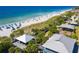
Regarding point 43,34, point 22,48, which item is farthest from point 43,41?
point 22,48

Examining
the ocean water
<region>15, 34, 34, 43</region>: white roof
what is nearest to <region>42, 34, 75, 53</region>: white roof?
<region>15, 34, 34, 43</region>: white roof

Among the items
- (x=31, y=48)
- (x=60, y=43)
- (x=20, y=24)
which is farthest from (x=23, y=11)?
(x=60, y=43)

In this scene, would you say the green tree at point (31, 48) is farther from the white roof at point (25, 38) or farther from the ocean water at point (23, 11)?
the ocean water at point (23, 11)

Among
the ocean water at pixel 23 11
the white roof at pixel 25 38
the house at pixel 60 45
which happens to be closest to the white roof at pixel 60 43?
the house at pixel 60 45
